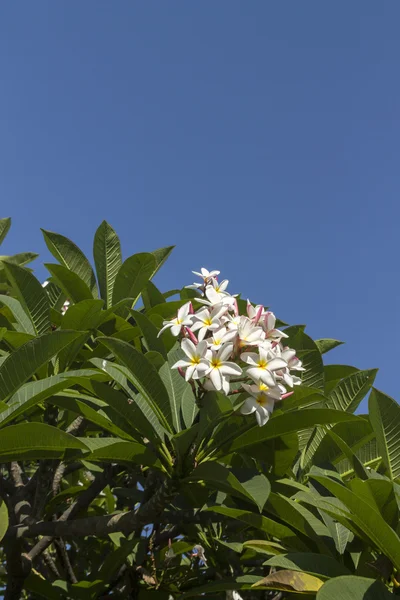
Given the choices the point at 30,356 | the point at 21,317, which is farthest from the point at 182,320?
the point at 21,317

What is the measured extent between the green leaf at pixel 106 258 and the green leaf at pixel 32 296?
419 millimetres

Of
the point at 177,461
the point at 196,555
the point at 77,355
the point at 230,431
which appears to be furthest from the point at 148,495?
the point at 196,555

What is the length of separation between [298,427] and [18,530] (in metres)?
0.95

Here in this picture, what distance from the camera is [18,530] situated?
6.26ft

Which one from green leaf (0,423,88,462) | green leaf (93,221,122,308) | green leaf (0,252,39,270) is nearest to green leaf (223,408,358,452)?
green leaf (0,423,88,462)

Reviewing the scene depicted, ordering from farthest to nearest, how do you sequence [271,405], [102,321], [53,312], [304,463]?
1. [53,312]
2. [102,321]
3. [304,463]
4. [271,405]

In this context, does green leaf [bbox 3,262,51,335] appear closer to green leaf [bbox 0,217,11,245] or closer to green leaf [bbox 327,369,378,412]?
green leaf [bbox 0,217,11,245]

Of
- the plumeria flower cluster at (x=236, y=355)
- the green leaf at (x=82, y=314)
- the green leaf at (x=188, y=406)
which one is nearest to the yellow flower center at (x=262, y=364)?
the plumeria flower cluster at (x=236, y=355)

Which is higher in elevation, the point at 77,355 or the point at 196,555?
the point at 77,355

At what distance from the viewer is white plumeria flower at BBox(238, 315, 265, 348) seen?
170 cm

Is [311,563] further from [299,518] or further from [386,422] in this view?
[386,422]

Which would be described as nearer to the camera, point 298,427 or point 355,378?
point 298,427

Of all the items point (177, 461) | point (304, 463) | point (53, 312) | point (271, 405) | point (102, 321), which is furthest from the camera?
point (53, 312)

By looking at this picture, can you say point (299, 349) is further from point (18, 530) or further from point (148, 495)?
point (18, 530)
